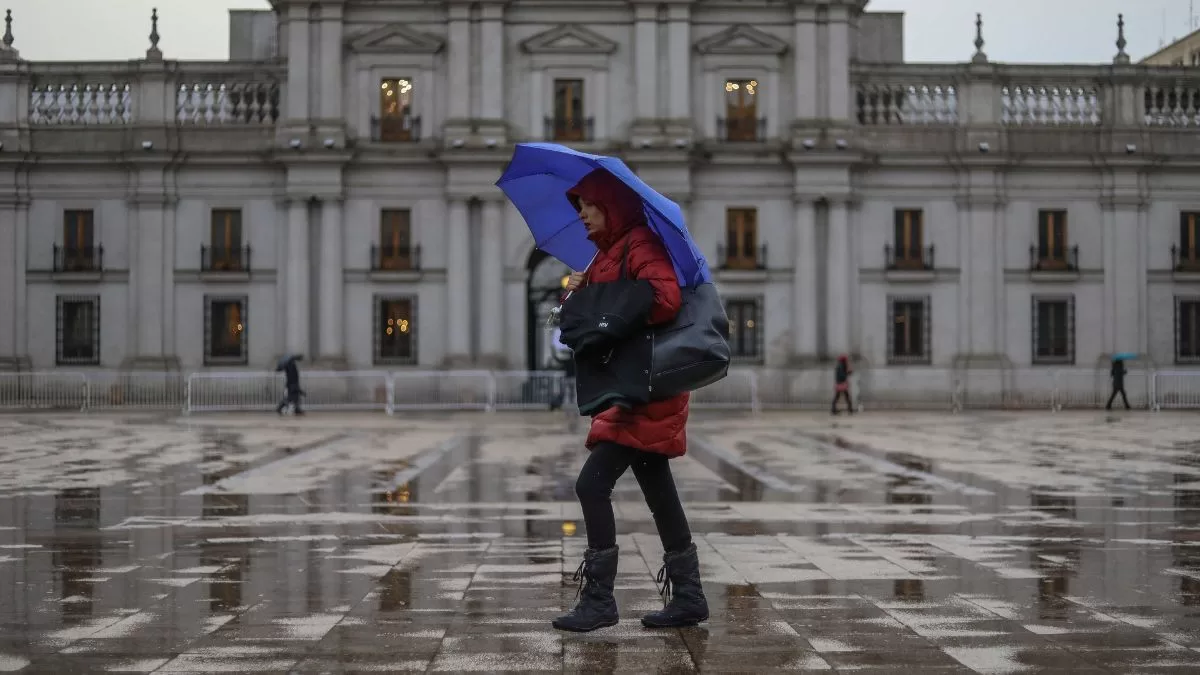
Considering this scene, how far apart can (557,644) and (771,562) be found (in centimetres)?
302

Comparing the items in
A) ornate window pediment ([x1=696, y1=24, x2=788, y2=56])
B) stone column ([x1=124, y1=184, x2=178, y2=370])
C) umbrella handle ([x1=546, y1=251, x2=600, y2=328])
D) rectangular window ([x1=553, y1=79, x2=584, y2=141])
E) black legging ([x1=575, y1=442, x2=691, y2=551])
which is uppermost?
ornate window pediment ([x1=696, y1=24, x2=788, y2=56])

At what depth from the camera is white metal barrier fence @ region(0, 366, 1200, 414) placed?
37.8 meters

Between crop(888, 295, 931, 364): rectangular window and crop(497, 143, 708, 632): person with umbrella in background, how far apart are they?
1439 inches

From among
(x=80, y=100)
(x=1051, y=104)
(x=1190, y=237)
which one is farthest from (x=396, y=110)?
(x=1190, y=237)

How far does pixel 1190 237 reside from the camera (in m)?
→ 43.9

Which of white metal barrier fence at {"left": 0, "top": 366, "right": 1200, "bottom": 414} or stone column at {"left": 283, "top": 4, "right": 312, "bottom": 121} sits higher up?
stone column at {"left": 283, "top": 4, "right": 312, "bottom": 121}

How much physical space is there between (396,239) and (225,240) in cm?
489

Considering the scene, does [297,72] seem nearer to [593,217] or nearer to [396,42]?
[396,42]

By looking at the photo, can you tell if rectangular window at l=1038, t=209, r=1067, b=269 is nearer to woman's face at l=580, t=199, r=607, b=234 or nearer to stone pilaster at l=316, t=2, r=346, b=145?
stone pilaster at l=316, t=2, r=346, b=145

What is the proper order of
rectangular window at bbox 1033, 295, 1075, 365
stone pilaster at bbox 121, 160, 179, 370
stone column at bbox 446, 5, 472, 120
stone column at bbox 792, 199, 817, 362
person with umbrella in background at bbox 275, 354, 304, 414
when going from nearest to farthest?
person with umbrella in background at bbox 275, 354, 304, 414 → stone column at bbox 446, 5, 472, 120 → stone column at bbox 792, 199, 817, 362 → stone pilaster at bbox 121, 160, 179, 370 → rectangular window at bbox 1033, 295, 1075, 365

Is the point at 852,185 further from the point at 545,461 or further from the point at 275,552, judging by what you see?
the point at 275,552

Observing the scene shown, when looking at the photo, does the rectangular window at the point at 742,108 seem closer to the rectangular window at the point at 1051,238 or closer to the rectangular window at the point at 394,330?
the rectangular window at the point at 1051,238

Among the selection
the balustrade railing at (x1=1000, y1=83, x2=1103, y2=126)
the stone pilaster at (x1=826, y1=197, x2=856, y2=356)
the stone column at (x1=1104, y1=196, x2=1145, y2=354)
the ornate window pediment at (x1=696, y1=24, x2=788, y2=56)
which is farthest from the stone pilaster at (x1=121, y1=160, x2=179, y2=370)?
the stone column at (x1=1104, y1=196, x2=1145, y2=354)

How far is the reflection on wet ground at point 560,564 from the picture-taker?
6422mm
